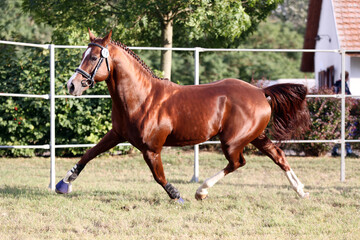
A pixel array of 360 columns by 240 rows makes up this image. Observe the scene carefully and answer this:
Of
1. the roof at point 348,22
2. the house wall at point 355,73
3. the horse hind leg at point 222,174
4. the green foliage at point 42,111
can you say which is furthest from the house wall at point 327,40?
the horse hind leg at point 222,174

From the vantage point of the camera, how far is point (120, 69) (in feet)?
15.6

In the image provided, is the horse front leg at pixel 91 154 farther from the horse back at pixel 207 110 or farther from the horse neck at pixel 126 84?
the horse back at pixel 207 110

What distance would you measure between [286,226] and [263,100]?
4.92ft

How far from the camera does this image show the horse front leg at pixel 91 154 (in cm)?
517

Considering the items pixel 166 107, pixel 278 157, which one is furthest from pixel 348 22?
pixel 166 107

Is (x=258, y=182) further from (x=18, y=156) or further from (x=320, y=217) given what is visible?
(x=18, y=156)

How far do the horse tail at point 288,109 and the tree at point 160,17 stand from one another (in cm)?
500

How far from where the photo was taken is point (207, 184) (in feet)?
17.0

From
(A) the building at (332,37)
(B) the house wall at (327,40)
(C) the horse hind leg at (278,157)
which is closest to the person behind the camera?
(C) the horse hind leg at (278,157)

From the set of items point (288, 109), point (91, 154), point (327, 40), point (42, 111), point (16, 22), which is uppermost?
point (16, 22)

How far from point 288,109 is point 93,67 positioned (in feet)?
7.53

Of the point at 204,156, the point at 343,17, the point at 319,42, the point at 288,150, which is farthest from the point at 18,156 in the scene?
the point at 319,42

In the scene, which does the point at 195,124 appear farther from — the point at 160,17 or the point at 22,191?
the point at 160,17

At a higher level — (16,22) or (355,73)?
(16,22)
